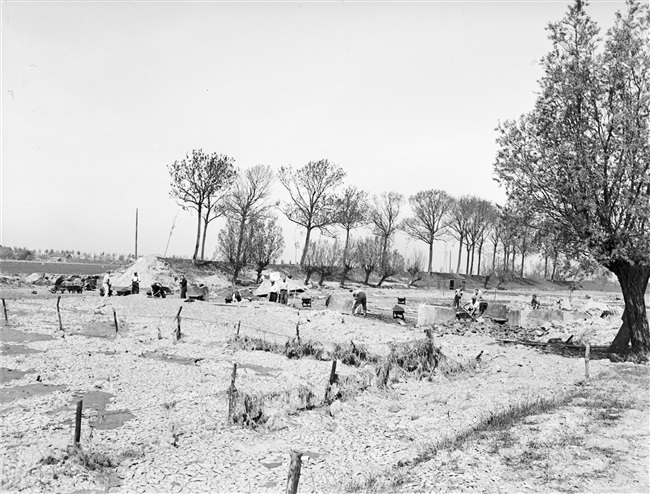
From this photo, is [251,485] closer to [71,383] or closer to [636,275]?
[71,383]

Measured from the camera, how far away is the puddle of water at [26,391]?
989 centimetres

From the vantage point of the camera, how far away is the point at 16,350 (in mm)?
13852

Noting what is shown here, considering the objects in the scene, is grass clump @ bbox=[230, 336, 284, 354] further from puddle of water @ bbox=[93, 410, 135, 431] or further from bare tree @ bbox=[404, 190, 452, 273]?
bare tree @ bbox=[404, 190, 452, 273]

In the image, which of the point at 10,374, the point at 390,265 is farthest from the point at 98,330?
the point at 390,265

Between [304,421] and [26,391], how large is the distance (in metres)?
5.88

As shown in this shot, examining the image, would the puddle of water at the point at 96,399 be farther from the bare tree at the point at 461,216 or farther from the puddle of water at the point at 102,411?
the bare tree at the point at 461,216

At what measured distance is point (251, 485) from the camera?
695 cm

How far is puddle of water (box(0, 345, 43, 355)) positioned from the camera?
1350 centimetres

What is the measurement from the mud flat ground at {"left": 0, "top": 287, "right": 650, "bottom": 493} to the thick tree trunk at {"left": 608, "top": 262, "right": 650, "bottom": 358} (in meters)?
1.30

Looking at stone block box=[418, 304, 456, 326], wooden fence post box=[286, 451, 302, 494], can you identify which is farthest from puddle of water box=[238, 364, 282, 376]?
stone block box=[418, 304, 456, 326]

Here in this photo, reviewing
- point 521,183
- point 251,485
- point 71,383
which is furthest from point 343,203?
point 251,485

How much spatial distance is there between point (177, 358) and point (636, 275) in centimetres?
1427

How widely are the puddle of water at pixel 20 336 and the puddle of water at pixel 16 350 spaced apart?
0.84 m

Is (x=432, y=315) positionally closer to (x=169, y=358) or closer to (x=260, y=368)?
(x=260, y=368)
